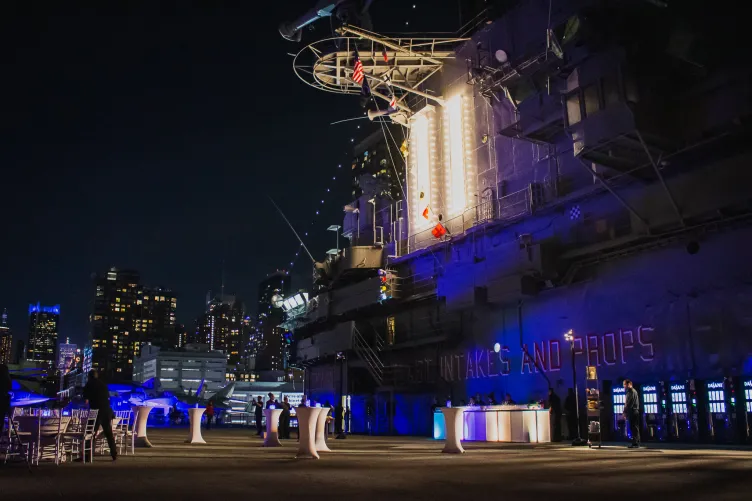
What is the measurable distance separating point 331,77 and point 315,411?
19179 millimetres

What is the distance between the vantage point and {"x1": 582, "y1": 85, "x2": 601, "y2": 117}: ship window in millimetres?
17938

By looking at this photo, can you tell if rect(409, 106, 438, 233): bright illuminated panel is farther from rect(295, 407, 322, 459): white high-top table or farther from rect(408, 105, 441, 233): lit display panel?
rect(295, 407, 322, 459): white high-top table

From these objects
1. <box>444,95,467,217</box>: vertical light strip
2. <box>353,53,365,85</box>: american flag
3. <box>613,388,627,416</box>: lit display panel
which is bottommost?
<box>613,388,627,416</box>: lit display panel

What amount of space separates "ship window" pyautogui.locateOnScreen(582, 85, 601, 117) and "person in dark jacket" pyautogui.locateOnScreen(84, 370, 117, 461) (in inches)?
543

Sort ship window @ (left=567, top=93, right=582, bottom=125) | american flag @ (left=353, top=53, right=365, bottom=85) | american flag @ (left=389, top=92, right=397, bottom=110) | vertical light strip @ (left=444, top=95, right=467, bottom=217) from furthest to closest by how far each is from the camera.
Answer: american flag @ (left=389, top=92, right=397, bottom=110)
vertical light strip @ (left=444, top=95, right=467, bottom=217)
american flag @ (left=353, top=53, right=365, bottom=85)
ship window @ (left=567, top=93, right=582, bottom=125)

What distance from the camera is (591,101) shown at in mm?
18156

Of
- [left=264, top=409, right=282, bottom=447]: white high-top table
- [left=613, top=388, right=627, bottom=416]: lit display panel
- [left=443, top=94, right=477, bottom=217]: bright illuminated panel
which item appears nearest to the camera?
[left=264, top=409, right=282, bottom=447]: white high-top table

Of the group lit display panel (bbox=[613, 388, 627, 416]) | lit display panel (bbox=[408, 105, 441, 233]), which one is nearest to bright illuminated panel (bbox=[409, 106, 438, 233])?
lit display panel (bbox=[408, 105, 441, 233])

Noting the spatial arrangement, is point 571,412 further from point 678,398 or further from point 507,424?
point 678,398

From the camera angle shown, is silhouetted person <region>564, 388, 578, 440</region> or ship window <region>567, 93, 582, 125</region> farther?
silhouetted person <region>564, 388, 578, 440</region>

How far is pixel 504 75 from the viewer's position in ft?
78.7

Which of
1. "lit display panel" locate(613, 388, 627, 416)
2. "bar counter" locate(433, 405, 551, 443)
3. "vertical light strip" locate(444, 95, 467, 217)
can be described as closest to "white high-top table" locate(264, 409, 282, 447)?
"bar counter" locate(433, 405, 551, 443)

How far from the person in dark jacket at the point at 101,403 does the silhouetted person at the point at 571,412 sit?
14.6 metres

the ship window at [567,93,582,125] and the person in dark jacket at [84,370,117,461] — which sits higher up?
the ship window at [567,93,582,125]
